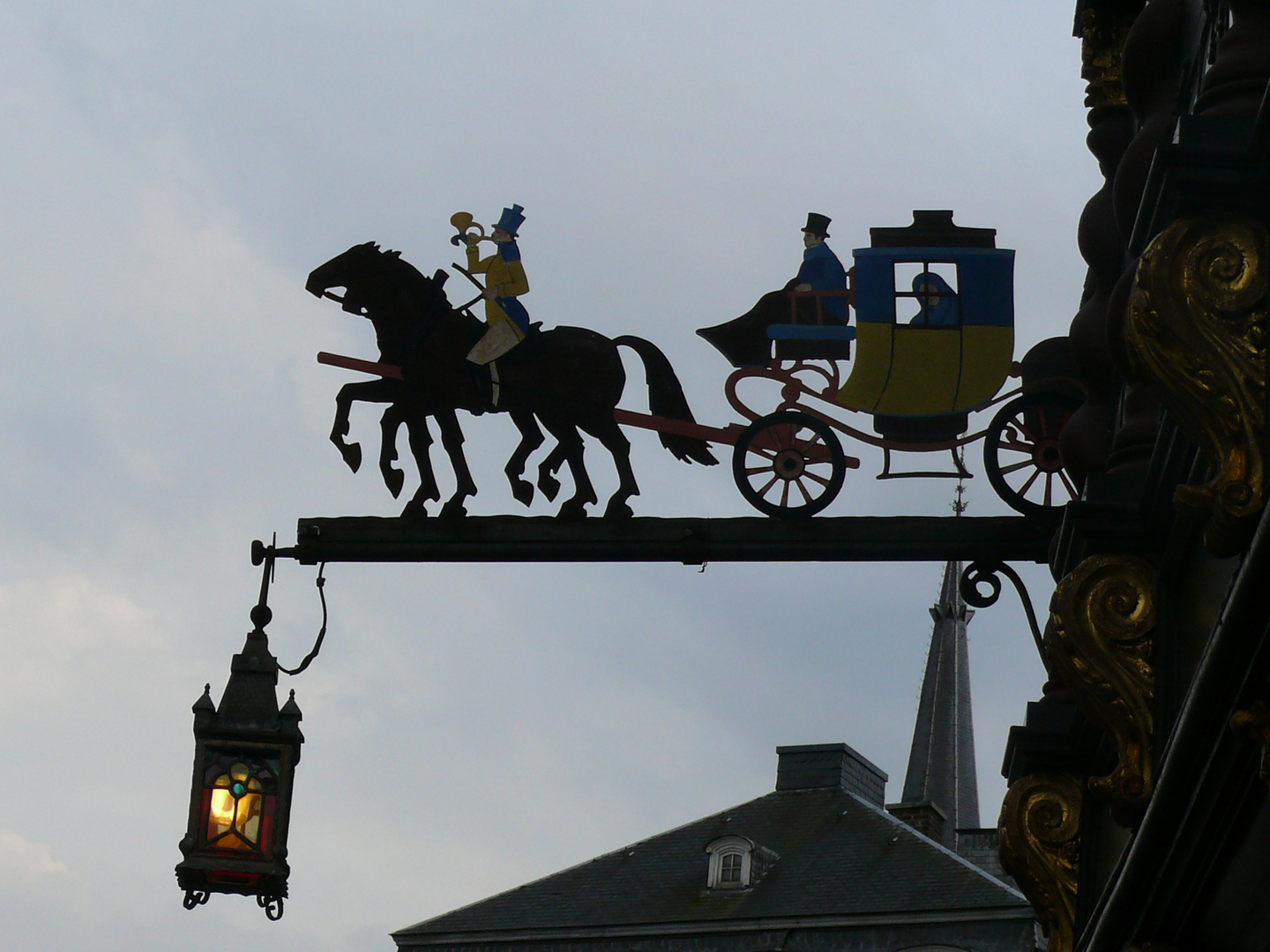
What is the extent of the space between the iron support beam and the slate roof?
722 inches

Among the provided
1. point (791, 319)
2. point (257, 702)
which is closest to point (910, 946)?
point (791, 319)

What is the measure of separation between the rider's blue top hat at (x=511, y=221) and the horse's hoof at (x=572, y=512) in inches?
92.9

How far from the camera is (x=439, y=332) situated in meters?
9.71

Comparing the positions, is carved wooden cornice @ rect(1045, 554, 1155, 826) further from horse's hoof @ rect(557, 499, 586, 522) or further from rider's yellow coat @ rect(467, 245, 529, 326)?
rider's yellow coat @ rect(467, 245, 529, 326)

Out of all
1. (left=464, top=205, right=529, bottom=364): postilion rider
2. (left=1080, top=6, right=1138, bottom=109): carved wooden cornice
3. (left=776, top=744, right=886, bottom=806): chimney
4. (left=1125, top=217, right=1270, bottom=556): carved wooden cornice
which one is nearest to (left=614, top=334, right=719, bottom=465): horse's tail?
(left=464, top=205, right=529, bottom=364): postilion rider

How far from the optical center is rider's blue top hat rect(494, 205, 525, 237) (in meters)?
10.5

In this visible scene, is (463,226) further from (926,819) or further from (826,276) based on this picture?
(926,819)

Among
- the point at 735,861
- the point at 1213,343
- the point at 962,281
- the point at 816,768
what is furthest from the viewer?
the point at 816,768

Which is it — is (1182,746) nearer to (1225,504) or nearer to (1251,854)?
(1251,854)

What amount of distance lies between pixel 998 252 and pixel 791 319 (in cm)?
117

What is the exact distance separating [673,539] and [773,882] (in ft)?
69.7

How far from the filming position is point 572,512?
8359 millimetres

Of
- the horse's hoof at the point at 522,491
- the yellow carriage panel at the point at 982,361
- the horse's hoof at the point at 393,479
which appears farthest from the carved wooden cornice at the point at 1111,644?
the horse's hoof at the point at 393,479

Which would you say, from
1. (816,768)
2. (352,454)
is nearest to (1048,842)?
(352,454)
